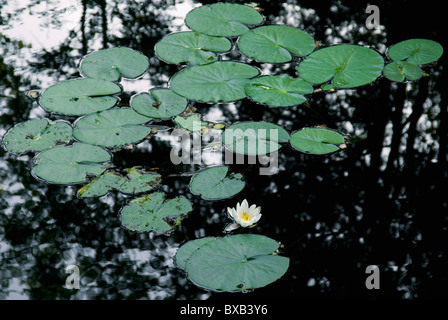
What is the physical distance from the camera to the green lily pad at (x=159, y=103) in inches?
95.5

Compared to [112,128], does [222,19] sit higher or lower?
higher

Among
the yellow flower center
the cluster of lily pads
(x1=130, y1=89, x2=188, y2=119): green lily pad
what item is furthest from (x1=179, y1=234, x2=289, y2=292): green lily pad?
(x1=130, y1=89, x2=188, y2=119): green lily pad

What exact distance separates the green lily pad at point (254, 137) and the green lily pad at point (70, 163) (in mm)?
592

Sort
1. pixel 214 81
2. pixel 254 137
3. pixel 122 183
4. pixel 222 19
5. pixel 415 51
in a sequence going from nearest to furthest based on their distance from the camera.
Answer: pixel 122 183, pixel 254 137, pixel 214 81, pixel 415 51, pixel 222 19

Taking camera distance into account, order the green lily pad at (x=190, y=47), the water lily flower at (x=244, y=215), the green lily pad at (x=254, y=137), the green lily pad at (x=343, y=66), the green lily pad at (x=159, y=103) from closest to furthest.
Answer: the water lily flower at (x=244, y=215) < the green lily pad at (x=254, y=137) < the green lily pad at (x=159, y=103) < the green lily pad at (x=343, y=66) < the green lily pad at (x=190, y=47)

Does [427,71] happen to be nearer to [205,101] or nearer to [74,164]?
[205,101]

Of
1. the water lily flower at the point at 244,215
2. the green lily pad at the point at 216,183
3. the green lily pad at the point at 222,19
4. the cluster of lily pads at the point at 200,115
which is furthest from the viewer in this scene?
the green lily pad at the point at 222,19

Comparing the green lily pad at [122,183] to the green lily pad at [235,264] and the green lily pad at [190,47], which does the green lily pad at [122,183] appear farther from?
the green lily pad at [190,47]

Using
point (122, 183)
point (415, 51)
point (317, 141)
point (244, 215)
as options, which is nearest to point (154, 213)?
point (122, 183)

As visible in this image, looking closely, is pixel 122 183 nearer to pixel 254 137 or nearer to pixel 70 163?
pixel 70 163

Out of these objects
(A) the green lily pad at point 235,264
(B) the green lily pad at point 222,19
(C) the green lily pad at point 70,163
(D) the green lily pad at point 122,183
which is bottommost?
(A) the green lily pad at point 235,264

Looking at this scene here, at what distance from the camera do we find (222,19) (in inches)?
122

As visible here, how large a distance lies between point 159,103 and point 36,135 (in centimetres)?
63

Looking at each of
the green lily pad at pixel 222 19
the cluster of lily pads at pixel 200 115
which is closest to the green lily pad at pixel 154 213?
the cluster of lily pads at pixel 200 115
